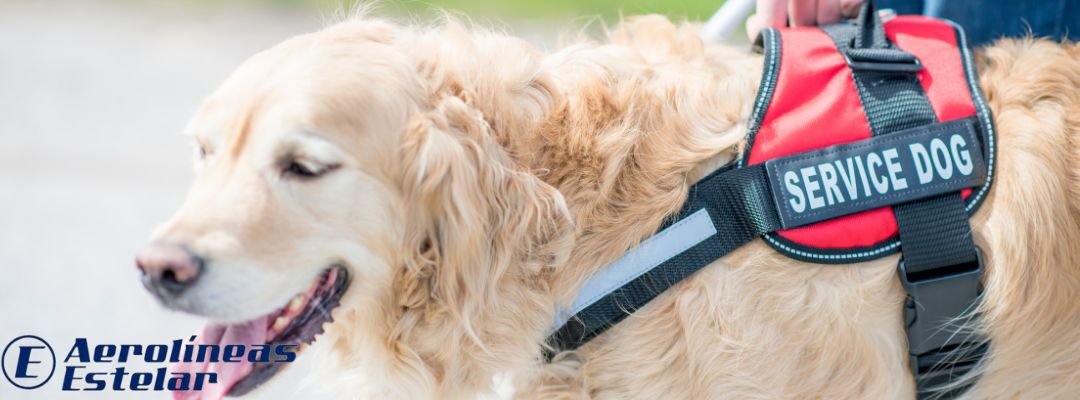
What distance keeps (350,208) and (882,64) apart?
1329 millimetres

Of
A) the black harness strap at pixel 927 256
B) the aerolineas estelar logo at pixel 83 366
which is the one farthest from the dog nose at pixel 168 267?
the black harness strap at pixel 927 256

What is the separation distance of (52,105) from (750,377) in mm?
5184

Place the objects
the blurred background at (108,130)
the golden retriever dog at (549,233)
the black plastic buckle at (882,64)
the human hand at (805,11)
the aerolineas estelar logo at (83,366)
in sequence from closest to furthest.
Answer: the golden retriever dog at (549,233) → the black plastic buckle at (882,64) → the human hand at (805,11) → the aerolineas estelar logo at (83,366) → the blurred background at (108,130)

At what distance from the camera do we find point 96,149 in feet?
18.2

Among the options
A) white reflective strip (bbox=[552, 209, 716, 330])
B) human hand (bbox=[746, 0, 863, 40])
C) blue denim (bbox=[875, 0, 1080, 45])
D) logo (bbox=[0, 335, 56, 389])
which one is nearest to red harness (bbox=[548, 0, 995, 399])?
white reflective strip (bbox=[552, 209, 716, 330])

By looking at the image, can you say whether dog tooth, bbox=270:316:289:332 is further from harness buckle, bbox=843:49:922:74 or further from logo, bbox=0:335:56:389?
logo, bbox=0:335:56:389

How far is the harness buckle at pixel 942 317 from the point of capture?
2.29 metres

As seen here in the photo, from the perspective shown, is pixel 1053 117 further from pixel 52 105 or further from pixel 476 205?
pixel 52 105

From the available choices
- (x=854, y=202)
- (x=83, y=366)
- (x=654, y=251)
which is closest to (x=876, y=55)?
(x=854, y=202)

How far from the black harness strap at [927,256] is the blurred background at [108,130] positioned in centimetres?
97

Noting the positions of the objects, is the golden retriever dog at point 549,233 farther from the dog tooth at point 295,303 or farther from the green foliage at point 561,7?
the green foliage at point 561,7

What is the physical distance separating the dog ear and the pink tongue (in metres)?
0.34

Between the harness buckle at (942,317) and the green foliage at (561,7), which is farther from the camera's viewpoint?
the green foliage at (561,7)

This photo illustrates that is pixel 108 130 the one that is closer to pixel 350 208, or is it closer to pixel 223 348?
pixel 223 348
